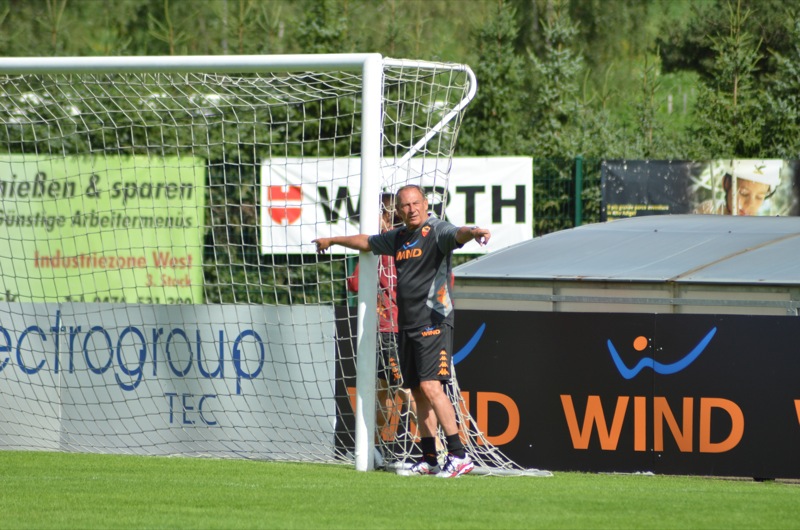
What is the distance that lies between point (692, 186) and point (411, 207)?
1035 cm

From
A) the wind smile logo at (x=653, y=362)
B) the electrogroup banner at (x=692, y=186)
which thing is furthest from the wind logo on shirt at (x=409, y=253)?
the electrogroup banner at (x=692, y=186)

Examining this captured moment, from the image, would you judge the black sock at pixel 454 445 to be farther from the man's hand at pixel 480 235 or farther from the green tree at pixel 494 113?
the green tree at pixel 494 113

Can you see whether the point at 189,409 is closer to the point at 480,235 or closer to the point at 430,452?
the point at 430,452

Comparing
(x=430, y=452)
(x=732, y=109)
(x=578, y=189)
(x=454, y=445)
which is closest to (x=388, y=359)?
(x=430, y=452)

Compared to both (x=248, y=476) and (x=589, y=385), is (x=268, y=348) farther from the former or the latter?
(x=589, y=385)

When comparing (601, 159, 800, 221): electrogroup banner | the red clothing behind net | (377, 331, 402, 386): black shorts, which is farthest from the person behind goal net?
(601, 159, 800, 221): electrogroup banner

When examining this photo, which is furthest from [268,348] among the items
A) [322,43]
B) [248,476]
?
[322,43]

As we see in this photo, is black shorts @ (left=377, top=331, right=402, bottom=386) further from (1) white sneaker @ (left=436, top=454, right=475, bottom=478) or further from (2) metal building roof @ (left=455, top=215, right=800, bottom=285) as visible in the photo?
(2) metal building roof @ (left=455, top=215, right=800, bottom=285)

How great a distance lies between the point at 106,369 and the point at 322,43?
40.4 ft

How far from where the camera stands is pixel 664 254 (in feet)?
40.0

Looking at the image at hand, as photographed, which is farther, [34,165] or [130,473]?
[34,165]

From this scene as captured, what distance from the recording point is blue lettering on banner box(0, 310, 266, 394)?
9664 millimetres

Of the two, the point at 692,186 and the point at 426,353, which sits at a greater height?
the point at 692,186

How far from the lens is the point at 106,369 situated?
9.88 m
